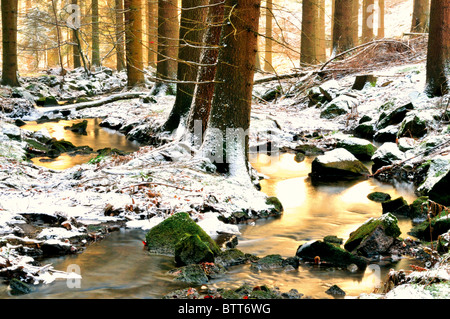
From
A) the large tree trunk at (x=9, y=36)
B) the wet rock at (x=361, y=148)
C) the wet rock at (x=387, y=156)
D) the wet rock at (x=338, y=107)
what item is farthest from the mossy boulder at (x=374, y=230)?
the large tree trunk at (x=9, y=36)

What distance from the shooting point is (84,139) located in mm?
16766

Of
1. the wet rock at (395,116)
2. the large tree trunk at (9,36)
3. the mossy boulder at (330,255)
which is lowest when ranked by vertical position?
the mossy boulder at (330,255)

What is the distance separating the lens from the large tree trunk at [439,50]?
46.3 feet

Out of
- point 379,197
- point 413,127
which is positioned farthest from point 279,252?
point 413,127

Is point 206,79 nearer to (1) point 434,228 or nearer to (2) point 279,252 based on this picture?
(2) point 279,252

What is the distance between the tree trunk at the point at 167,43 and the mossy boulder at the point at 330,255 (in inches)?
407

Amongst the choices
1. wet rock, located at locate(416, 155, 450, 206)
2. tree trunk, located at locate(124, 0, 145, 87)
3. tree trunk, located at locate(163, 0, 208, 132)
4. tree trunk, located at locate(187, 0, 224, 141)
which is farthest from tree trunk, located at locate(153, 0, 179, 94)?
wet rock, located at locate(416, 155, 450, 206)

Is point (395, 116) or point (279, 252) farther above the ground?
point (395, 116)

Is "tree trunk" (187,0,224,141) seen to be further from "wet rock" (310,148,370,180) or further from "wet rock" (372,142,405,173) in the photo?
"wet rock" (372,142,405,173)

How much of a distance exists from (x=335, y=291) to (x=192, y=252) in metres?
1.85

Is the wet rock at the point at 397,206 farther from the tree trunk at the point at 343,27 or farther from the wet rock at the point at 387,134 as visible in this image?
the tree trunk at the point at 343,27

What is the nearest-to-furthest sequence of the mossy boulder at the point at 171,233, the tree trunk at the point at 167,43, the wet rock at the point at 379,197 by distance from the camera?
the mossy boulder at the point at 171,233
the wet rock at the point at 379,197
the tree trunk at the point at 167,43

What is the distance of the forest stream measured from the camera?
5.39m

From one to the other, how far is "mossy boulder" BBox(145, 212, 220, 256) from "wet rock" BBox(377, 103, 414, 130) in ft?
35.4
